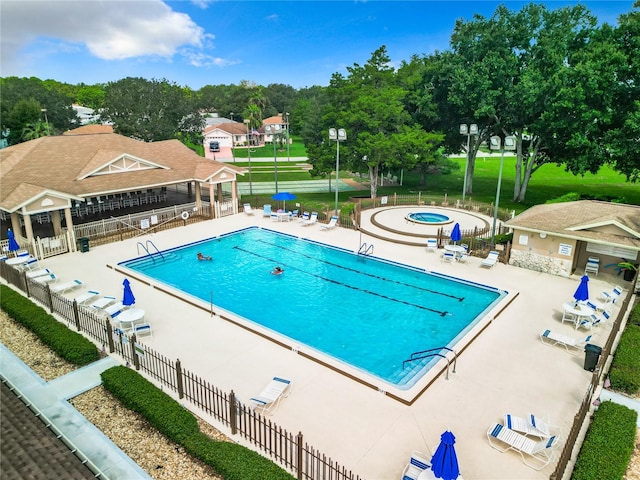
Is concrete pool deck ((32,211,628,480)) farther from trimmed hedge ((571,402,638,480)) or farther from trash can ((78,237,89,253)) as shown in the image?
trash can ((78,237,89,253))

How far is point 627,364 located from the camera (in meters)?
12.7

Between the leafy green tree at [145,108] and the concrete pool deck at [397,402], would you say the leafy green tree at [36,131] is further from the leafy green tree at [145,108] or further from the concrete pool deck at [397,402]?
the concrete pool deck at [397,402]

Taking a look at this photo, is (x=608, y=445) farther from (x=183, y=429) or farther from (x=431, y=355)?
(x=183, y=429)

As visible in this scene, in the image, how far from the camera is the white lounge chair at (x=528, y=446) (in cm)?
947

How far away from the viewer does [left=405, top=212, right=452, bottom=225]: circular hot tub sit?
29.4 m

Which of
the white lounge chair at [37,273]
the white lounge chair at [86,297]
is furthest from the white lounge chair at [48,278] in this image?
the white lounge chair at [86,297]

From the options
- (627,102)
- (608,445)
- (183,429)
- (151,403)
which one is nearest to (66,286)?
(151,403)

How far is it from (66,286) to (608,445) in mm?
19357

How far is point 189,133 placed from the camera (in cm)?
5619

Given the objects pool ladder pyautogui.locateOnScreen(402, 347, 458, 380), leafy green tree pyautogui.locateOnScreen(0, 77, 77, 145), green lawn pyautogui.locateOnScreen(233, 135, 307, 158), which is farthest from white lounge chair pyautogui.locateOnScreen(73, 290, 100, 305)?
green lawn pyautogui.locateOnScreen(233, 135, 307, 158)

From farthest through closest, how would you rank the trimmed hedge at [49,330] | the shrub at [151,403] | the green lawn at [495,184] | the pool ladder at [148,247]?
the green lawn at [495,184] → the pool ladder at [148,247] → the trimmed hedge at [49,330] → the shrub at [151,403]

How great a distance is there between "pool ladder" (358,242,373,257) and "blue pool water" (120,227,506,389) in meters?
0.33

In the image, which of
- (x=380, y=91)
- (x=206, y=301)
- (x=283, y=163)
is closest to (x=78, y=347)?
(x=206, y=301)

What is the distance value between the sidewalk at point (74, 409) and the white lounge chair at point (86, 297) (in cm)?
313
